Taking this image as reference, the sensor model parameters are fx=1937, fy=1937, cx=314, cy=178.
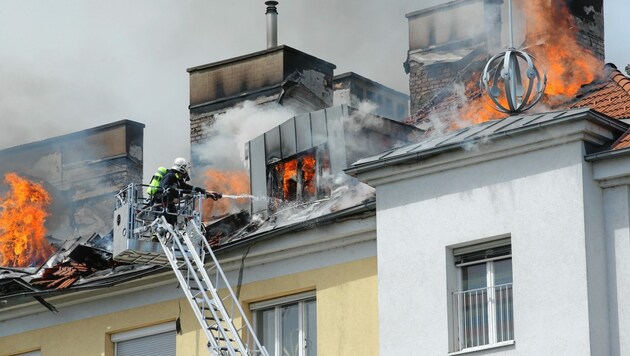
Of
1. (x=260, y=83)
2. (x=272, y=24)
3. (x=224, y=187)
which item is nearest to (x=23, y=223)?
(x=224, y=187)

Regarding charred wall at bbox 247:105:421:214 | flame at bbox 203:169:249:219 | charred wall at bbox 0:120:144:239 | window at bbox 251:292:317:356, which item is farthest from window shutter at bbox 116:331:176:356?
charred wall at bbox 0:120:144:239

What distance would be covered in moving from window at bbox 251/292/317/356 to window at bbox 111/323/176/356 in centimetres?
157

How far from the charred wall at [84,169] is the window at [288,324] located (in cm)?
1215

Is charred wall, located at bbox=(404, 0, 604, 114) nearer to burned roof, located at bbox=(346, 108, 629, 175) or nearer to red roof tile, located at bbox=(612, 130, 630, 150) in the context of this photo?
burned roof, located at bbox=(346, 108, 629, 175)

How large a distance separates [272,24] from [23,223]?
5.96m

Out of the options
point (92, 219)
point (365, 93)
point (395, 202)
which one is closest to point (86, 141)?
point (92, 219)

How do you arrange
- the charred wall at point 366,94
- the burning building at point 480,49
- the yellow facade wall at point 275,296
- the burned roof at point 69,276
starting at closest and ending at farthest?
the yellow facade wall at point 275,296, the burned roof at point 69,276, the burning building at point 480,49, the charred wall at point 366,94

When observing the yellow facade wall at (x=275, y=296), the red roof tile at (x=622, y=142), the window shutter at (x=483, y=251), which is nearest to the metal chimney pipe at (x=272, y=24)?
the yellow facade wall at (x=275, y=296)

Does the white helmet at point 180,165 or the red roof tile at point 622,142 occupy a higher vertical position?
the white helmet at point 180,165

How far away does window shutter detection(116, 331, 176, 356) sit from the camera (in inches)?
1048

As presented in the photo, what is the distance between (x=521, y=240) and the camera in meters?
22.0

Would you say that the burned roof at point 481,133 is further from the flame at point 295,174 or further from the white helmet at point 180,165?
the flame at point 295,174

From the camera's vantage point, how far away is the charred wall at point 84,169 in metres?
37.8

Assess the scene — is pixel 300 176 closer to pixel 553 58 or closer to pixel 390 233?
pixel 553 58
